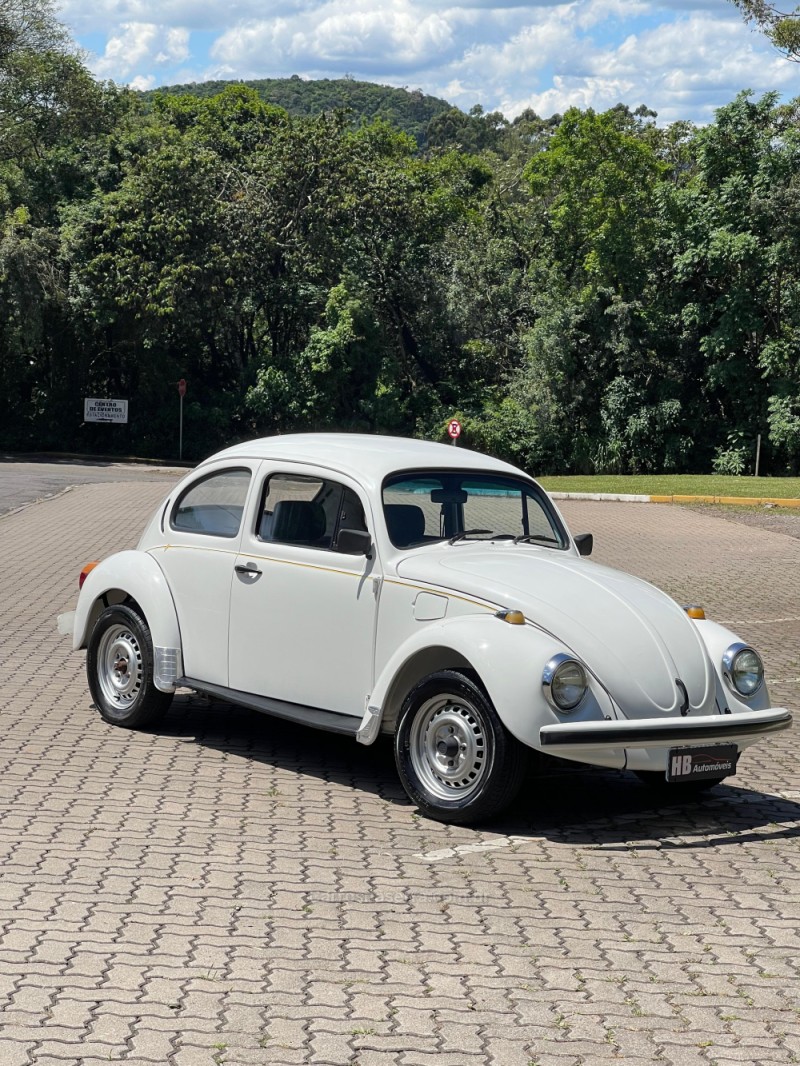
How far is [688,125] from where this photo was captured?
6191cm

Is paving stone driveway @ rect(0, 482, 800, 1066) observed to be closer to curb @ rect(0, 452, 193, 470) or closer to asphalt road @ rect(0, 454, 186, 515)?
asphalt road @ rect(0, 454, 186, 515)

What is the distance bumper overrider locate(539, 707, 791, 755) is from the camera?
6230mm

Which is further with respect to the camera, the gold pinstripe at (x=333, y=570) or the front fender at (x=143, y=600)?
the front fender at (x=143, y=600)

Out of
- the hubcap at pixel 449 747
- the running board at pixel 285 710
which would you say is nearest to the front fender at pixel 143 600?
the running board at pixel 285 710

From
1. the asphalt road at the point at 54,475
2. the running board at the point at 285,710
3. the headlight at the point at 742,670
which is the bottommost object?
the asphalt road at the point at 54,475

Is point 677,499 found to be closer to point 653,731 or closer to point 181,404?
point 181,404

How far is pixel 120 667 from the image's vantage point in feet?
28.3

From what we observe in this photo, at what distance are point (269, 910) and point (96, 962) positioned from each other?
81cm

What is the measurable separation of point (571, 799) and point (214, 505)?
2.73m

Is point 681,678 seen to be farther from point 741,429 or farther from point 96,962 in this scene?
point 741,429

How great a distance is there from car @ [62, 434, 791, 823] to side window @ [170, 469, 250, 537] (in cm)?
1

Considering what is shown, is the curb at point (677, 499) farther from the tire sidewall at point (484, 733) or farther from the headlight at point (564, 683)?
the headlight at point (564, 683)

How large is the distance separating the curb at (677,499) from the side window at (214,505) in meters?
20.0

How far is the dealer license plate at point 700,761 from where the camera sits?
6.51 metres
